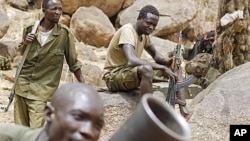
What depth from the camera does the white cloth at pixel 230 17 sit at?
675 centimetres

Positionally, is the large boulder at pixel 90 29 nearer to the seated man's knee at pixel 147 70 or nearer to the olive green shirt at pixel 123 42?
the olive green shirt at pixel 123 42

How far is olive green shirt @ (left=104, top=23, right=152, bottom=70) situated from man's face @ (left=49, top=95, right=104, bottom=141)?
3079 mm

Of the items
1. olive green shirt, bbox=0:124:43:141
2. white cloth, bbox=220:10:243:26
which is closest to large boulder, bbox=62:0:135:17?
white cloth, bbox=220:10:243:26

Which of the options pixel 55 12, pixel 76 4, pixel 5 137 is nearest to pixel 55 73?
pixel 55 12

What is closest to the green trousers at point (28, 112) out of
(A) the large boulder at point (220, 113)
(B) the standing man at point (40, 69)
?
(B) the standing man at point (40, 69)

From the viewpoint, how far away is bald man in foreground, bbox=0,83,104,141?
1075 mm

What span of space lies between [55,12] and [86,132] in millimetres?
2736

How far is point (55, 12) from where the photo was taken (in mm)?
3721

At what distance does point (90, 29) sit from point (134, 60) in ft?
24.4

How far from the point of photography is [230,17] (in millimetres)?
6961

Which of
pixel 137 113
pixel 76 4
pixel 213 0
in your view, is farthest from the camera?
pixel 213 0

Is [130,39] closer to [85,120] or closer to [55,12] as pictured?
[55,12]

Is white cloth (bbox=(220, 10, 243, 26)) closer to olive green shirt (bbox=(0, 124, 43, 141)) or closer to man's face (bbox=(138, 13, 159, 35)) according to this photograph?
man's face (bbox=(138, 13, 159, 35))

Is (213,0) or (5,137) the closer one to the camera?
(5,137)
